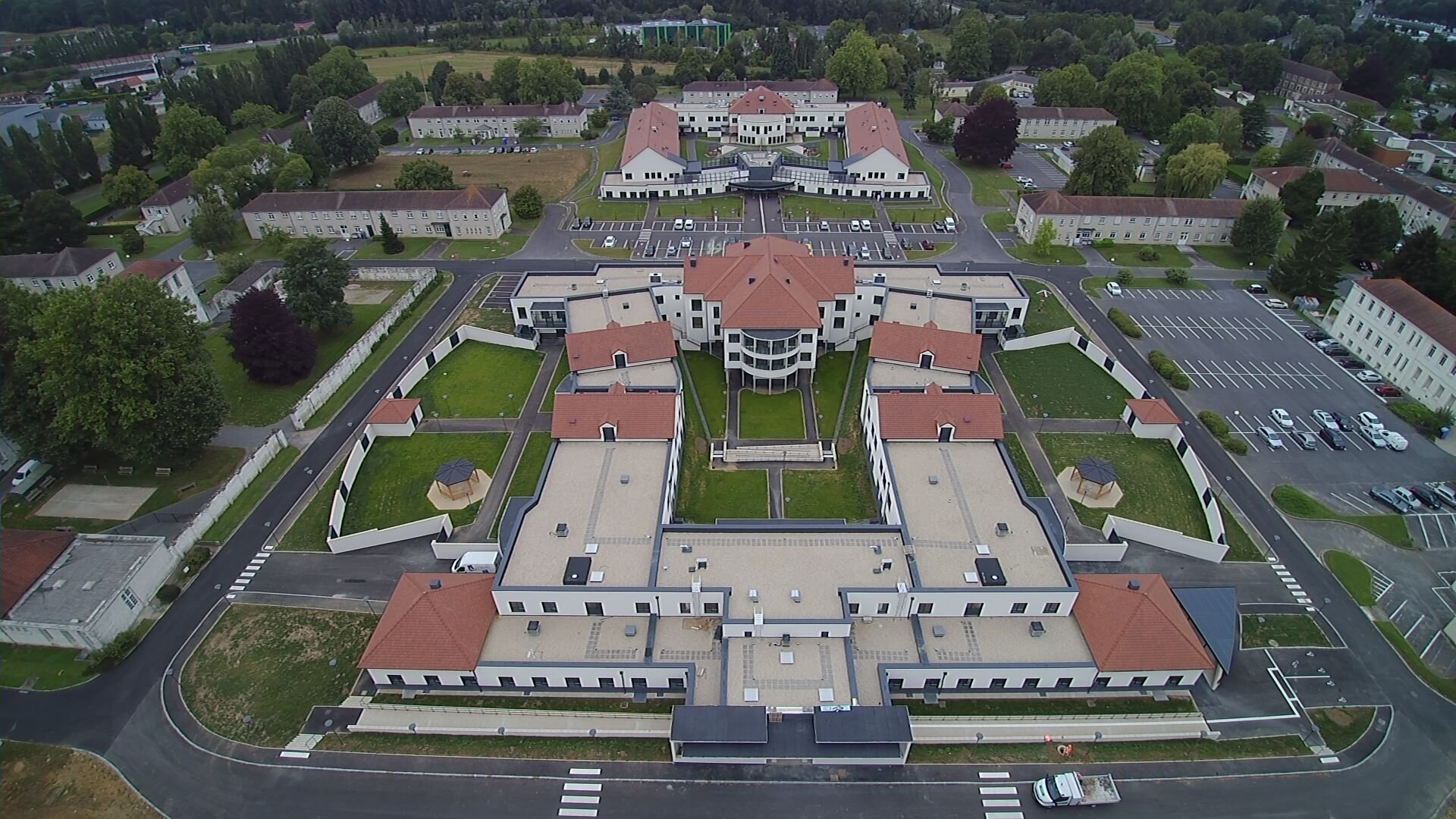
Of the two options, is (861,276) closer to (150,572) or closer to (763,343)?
(763,343)

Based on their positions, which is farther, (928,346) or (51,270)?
(51,270)

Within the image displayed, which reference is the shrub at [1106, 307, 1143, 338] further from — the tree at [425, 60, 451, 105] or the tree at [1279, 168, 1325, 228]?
the tree at [425, 60, 451, 105]

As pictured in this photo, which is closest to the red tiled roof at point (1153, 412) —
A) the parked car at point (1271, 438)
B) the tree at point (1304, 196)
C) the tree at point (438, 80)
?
the parked car at point (1271, 438)

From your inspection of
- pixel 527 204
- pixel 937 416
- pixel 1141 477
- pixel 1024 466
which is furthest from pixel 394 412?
pixel 1141 477

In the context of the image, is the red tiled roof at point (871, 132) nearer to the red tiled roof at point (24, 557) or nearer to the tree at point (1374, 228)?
the tree at point (1374, 228)

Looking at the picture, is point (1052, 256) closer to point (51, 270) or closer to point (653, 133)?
point (653, 133)

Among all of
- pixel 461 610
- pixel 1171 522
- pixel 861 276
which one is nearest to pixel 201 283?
pixel 461 610

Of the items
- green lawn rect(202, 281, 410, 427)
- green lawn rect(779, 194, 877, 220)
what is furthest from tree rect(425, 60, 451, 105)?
green lawn rect(202, 281, 410, 427)
